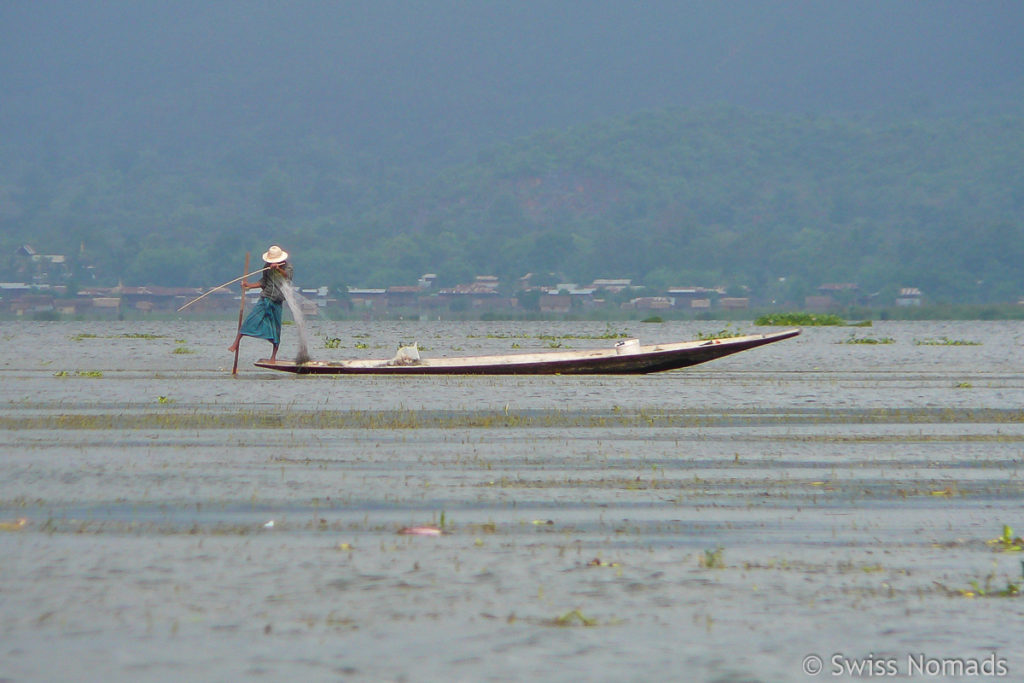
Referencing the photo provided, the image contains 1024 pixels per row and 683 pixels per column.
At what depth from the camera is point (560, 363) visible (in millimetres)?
20797

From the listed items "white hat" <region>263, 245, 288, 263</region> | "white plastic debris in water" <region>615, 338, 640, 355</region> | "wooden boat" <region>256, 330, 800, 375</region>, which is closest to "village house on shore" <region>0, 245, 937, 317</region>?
"white hat" <region>263, 245, 288, 263</region>

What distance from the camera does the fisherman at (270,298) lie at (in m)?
20.7

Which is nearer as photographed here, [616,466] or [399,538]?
[399,538]

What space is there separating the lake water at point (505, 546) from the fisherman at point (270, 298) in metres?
5.67

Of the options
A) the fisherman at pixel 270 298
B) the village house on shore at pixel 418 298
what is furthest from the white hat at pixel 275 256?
the village house on shore at pixel 418 298

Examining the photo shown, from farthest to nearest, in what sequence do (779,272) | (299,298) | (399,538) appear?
(779,272) → (299,298) → (399,538)

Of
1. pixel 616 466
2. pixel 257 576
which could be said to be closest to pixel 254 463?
pixel 616 466

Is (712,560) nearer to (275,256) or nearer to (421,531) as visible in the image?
(421,531)

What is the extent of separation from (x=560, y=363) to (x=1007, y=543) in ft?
44.0

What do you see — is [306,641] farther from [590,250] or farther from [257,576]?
[590,250]

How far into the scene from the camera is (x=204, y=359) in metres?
28.4

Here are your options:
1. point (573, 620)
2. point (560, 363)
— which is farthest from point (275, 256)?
point (573, 620)

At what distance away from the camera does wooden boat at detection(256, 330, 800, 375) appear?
20406 mm

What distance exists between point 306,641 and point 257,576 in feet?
3.50
